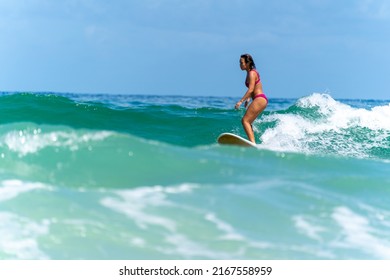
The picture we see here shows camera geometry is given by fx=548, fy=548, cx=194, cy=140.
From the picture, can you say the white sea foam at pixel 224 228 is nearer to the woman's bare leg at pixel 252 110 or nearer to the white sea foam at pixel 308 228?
the white sea foam at pixel 308 228

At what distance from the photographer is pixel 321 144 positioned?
13844 millimetres

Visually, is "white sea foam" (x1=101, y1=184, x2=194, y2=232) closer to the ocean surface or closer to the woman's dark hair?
the ocean surface

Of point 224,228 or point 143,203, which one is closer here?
point 224,228

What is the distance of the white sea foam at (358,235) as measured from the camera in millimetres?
6047

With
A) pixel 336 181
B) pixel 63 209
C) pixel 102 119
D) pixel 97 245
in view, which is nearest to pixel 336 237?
pixel 336 181

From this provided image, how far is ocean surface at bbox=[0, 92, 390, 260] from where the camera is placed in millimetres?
5855

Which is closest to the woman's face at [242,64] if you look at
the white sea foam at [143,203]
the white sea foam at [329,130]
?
the white sea foam at [329,130]

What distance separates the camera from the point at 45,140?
779 cm

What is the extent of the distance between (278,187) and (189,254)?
6.12ft

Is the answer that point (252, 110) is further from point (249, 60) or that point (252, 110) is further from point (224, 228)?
point (224, 228)

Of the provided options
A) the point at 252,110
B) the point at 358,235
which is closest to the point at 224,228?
the point at 358,235

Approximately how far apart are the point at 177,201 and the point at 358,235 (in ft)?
6.91

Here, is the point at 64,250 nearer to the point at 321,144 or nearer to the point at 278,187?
the point at 278,187

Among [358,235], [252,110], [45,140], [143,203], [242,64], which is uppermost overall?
[242,64]
